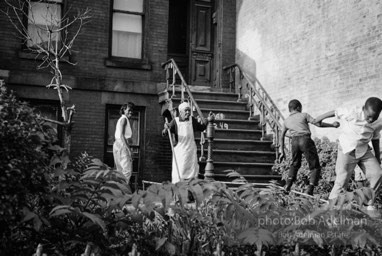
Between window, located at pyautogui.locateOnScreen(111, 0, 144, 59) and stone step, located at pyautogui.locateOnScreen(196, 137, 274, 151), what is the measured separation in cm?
392

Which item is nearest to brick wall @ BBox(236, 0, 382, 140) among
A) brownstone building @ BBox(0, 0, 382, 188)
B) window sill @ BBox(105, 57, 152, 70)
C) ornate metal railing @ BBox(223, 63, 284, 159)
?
brownstone building @ BBox(0, 0, 382, 188)

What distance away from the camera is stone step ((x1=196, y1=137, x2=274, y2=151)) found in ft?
41.6

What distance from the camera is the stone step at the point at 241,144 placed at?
12672mm

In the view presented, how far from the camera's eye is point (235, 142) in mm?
12820

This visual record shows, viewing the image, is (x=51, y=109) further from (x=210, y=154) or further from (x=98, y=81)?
(x=210, y=154)

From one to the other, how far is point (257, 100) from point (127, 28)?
14.1 ft

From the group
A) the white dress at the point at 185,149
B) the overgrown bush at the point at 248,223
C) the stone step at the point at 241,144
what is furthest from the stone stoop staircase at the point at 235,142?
the overgrown bush at the point at 248,223

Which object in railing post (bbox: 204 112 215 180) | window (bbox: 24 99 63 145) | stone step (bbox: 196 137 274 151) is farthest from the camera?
window (bbox: 24 99 63 145)

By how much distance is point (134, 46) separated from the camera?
49.0 ft

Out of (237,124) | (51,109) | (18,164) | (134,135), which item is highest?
(51,109)

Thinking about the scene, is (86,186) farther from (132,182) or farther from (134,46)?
(134,46)

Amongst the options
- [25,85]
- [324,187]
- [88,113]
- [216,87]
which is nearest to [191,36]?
[216,87]

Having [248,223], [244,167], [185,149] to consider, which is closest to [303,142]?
[185,149]

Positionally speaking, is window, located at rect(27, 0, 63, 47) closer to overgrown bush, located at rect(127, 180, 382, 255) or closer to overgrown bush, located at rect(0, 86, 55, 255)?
overgrown bush, located at rect(0, 86, 55, 255)
